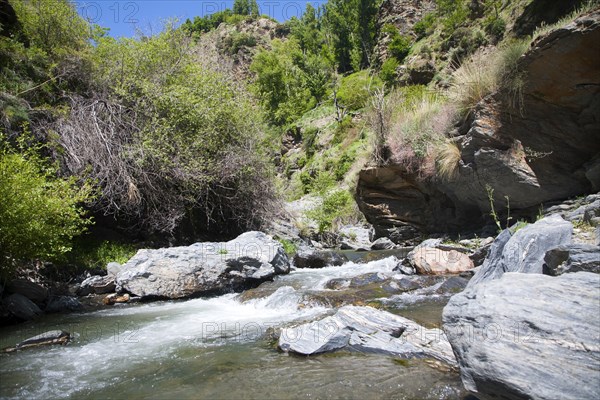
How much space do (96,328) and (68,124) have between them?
6.67 m

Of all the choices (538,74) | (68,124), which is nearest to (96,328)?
(68,124)

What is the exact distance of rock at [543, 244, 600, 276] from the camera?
9.47 ft

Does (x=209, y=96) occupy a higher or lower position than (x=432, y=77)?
lower

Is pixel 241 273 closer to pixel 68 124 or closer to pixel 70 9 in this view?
pixel 68 124

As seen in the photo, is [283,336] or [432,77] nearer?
[283,336]

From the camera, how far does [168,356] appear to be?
13.6 feet

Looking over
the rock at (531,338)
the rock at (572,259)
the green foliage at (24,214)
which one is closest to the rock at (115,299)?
the green foliage at (24,214)

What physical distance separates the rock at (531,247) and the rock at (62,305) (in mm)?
6999

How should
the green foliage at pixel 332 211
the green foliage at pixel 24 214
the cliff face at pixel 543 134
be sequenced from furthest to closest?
1. the green foliage at pixel 332 211
2. the cliff face at pixel 543 134
3. the green foliage at pixel 24 214

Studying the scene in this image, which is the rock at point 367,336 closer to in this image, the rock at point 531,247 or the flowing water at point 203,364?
the flowing water at point 203,364

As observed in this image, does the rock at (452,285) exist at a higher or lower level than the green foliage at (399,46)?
lower

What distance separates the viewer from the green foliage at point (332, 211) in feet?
58.2

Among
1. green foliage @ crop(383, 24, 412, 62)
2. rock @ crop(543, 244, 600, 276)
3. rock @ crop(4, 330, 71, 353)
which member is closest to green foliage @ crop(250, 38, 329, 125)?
green foliage @ crop(383, 24, 412, 62)

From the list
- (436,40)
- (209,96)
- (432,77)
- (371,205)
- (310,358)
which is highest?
(436,40)
